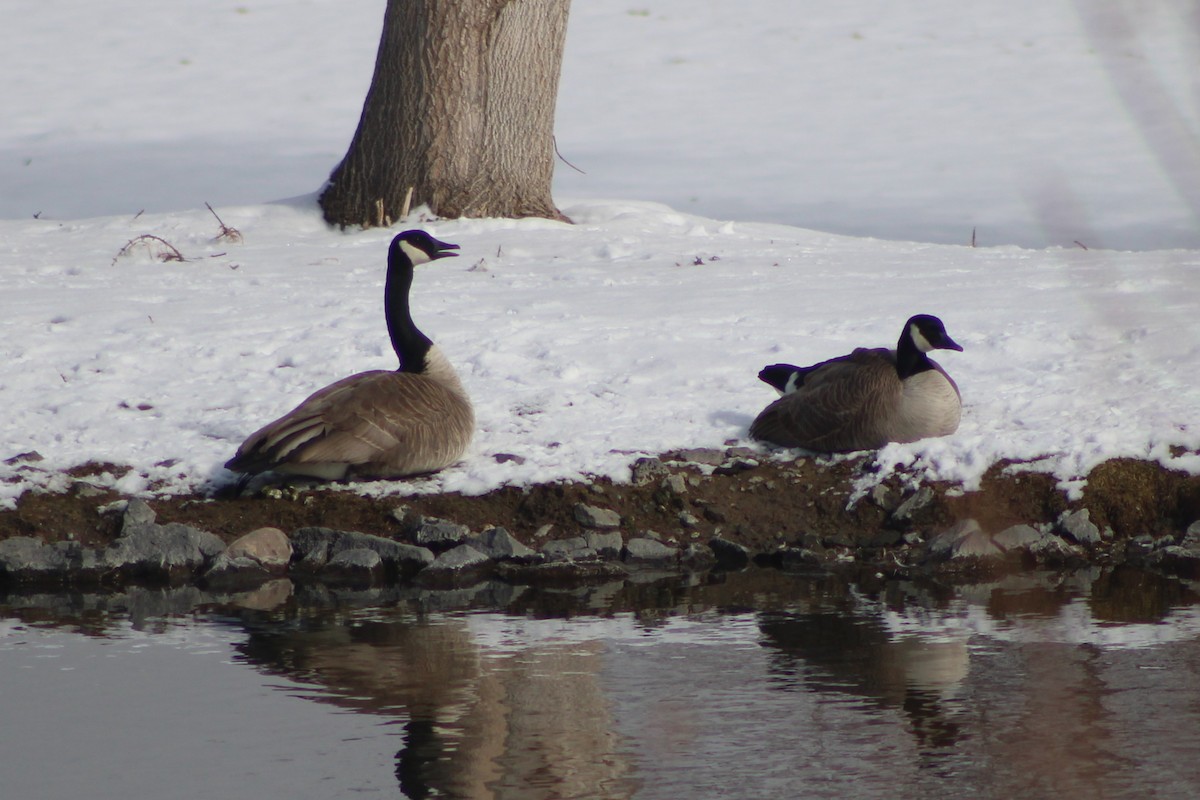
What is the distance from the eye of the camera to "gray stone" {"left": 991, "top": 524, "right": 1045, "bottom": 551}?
261 inches

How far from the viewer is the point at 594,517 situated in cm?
685

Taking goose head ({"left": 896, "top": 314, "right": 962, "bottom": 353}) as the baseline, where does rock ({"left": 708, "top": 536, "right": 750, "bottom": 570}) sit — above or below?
below

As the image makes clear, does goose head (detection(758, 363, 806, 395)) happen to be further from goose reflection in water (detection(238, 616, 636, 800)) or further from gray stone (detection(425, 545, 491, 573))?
goose reflection in water (detection(238, 616, 636, 800))

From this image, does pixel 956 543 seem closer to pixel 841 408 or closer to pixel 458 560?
pixel 841 408

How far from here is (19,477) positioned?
277 inches

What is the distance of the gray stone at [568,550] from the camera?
261 inches

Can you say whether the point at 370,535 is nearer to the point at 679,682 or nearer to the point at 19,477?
the point at 19,477

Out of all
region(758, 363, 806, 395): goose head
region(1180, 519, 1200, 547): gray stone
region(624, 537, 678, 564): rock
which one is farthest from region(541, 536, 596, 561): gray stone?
region(1180, 519, 1200, 547): gray stone

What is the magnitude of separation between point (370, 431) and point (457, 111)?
16.3 feet

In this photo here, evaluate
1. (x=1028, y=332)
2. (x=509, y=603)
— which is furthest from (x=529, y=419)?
(x=1028, y=332)

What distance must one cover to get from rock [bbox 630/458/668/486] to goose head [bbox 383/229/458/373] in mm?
1212

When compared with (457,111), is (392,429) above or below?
below

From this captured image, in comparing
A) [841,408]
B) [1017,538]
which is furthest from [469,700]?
[841,408]

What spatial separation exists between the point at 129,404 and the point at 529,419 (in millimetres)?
2140
